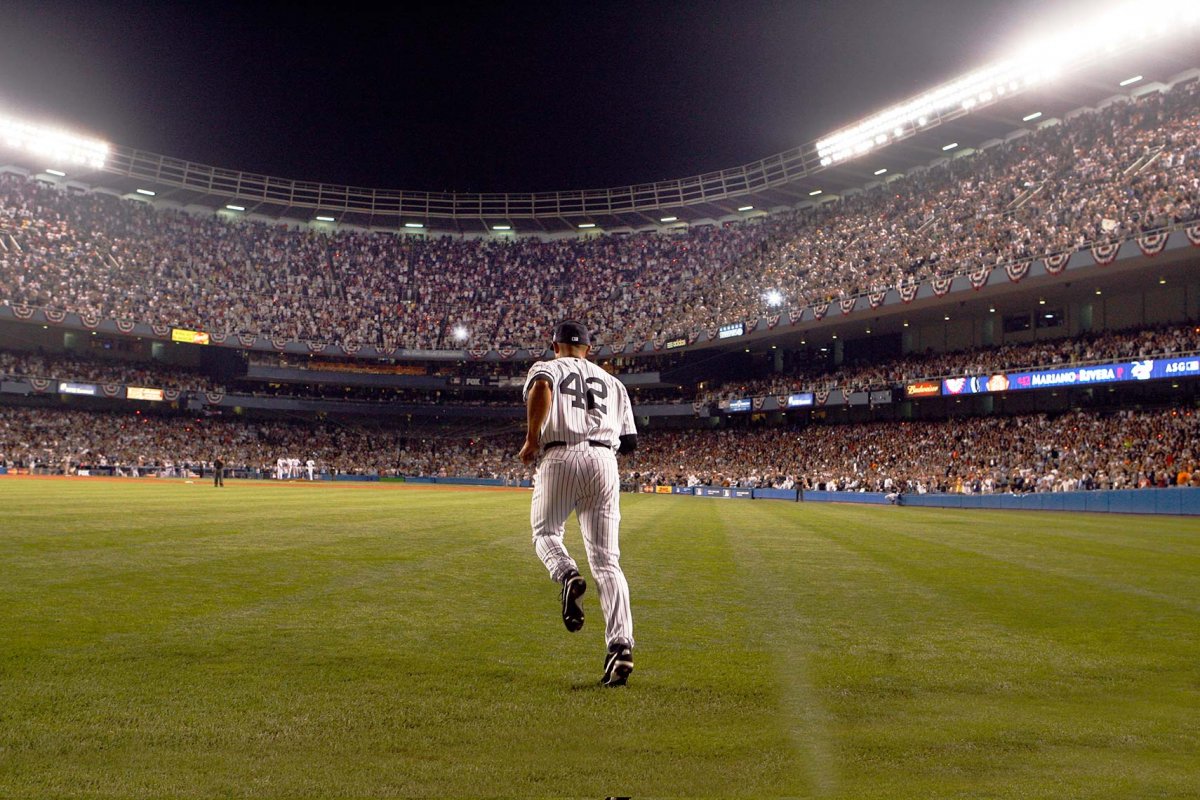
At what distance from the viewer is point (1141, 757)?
12.8 feet

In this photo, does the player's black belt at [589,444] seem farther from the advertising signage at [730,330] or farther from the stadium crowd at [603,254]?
the advertising signage at [730,330]

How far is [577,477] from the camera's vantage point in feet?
18.4

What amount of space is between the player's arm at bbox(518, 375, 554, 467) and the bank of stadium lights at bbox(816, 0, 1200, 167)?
44995mm

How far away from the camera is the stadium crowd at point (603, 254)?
40094 millimetres

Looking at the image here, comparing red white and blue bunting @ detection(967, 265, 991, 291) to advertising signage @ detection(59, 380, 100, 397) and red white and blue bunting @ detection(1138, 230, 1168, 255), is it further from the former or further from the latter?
advertising signage @ detection(59, 380, 100, 397)

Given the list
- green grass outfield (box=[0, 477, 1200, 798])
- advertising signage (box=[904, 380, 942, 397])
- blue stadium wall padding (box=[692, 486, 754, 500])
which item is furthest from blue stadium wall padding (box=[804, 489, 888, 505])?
green grass outfield (box=[0, 477, 1200, 798])

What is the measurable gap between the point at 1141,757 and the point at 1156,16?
46402mm

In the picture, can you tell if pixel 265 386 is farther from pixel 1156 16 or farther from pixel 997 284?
pixel 1156 16

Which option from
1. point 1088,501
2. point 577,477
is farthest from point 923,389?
point 577,477

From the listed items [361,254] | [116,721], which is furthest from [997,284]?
[361,254]

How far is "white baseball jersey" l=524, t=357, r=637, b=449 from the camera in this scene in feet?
18.5

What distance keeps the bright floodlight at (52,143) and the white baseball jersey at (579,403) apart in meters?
66.6

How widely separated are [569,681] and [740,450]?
52512 millimetres

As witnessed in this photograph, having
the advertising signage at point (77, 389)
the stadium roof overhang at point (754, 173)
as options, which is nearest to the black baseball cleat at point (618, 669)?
the stadium roof overhang at point (754, 173)
